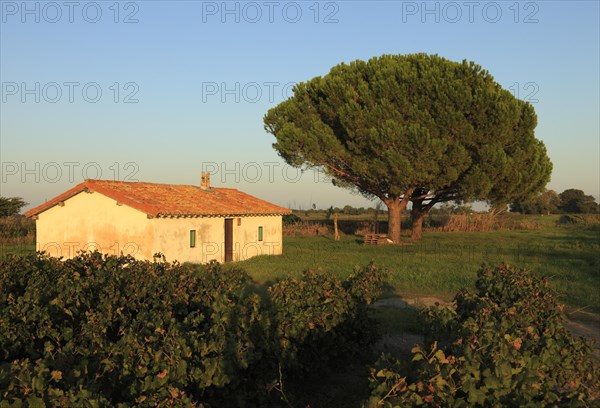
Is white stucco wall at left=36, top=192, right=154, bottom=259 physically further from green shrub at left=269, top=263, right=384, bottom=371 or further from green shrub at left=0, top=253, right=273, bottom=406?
green shrub at left=269, top=263, right=384, bottom=371

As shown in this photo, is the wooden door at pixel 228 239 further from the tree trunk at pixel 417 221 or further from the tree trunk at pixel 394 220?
the tree trunk at pixel 417 221

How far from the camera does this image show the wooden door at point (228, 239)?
24.9 meters

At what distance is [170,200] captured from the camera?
2275 centimetres

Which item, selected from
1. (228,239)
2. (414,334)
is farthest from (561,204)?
(414,334)

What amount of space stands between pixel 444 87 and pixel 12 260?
26.5 meters

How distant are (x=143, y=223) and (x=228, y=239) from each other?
215 inches

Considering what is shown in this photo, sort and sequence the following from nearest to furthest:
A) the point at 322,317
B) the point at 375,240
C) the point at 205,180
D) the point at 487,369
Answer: the point at 487,369, the point at 322,317, the point at 205,180, the point at 375,240

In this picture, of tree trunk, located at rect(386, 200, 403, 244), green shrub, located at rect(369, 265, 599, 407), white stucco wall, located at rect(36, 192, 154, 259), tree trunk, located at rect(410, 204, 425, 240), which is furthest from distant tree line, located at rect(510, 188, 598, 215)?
green shrub, located at rect(369, 265, 599, 407)

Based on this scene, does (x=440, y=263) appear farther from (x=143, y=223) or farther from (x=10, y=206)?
(x=10, y=206)

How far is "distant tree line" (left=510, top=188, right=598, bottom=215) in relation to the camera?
87062 millimetres

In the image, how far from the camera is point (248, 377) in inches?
246

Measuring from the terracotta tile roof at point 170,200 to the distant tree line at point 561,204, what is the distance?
6864 centimetres

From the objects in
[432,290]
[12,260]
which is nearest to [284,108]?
[432,290]

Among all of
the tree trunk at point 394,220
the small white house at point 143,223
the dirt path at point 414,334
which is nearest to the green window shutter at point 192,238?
the small white house at point 143,223
